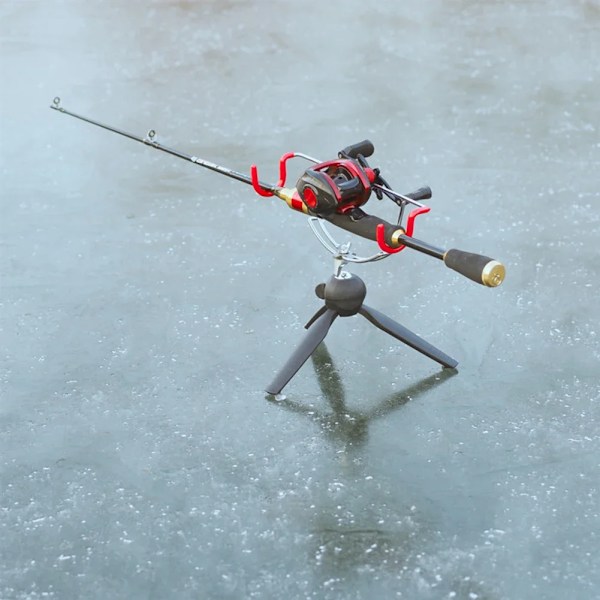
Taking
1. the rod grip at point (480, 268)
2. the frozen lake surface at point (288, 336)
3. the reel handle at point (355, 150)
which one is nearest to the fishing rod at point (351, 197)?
the reel handle at point (355, 150)

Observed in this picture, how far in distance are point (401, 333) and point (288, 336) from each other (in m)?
0.37

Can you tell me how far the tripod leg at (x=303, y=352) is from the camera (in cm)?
250

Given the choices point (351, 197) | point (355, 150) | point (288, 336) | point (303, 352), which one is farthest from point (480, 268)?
point (288, 336)

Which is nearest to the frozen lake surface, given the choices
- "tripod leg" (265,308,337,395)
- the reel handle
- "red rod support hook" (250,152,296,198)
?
"tripod leg" (265,308,337,395)

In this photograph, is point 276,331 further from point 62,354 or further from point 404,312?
point 62,354

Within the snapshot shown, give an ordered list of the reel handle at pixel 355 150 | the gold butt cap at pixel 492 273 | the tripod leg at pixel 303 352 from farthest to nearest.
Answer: the tripod leg at pixel 303 352, the reel handle at pixel 355 150, the gold butt cap at pixel 492 273

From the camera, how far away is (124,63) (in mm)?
4832

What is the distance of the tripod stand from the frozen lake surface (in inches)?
2.9

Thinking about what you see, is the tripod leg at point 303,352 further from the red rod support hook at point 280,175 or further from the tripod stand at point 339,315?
the red rod support hook at point 280,175

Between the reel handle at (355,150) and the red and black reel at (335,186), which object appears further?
the reel handle at (355,150)

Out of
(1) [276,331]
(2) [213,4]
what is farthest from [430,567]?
(2) [213,4]

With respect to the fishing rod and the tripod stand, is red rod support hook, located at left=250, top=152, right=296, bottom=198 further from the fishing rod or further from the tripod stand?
the tripod stand

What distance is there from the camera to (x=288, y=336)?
9.16 ft

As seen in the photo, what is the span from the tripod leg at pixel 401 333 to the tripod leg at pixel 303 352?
0.09 m
